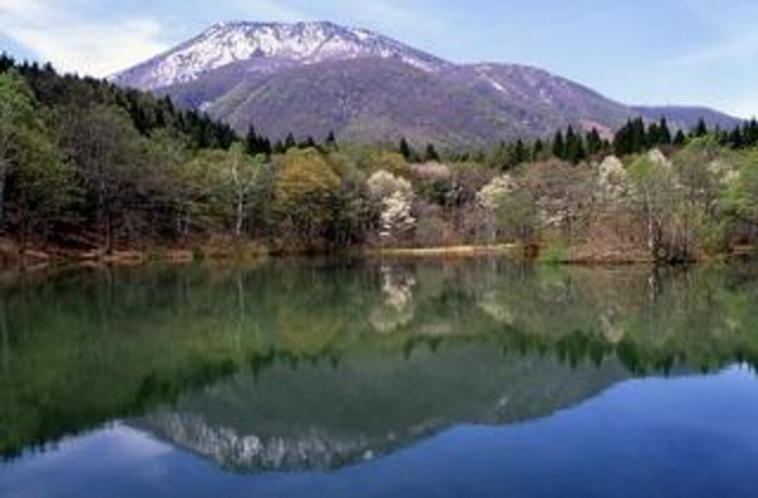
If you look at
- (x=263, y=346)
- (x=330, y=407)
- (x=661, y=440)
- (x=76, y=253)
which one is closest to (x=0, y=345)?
(x=263, y=346)

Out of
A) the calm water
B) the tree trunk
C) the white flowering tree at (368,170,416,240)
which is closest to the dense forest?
the white flowering tree at (368,170,416,240)

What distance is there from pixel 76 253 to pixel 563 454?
65536 mm

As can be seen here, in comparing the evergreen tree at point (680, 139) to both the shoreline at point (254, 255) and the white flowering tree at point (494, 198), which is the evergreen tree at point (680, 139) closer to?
the white flowering tree at point (494, 198)

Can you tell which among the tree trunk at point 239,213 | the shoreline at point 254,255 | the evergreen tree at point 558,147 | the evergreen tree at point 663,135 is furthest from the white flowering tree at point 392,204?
the evergreen tree at point 663,135

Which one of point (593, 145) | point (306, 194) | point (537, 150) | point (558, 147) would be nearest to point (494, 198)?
point (306, 194)

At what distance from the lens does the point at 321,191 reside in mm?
96062

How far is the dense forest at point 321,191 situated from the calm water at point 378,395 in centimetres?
2609

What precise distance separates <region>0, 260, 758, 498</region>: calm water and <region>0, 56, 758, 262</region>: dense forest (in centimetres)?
2609

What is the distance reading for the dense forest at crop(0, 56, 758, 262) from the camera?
71.6 meters

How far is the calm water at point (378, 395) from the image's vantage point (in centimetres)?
1540

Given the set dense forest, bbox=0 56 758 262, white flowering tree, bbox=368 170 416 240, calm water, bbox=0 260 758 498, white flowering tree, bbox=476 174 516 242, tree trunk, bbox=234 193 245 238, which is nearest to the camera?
calm water, bbox=0 260 758 498

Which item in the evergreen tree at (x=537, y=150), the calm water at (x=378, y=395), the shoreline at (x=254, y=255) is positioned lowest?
the calm water at (x=378, y=395)

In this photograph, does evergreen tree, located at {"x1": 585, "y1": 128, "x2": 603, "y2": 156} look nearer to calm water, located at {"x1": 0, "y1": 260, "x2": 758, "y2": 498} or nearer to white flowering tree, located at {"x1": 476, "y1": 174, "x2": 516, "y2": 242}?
white flowering tree, located at {"x1": 476, "y1": 174, "x2": 516, "y2": 242}

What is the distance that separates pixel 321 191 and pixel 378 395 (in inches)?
2903
